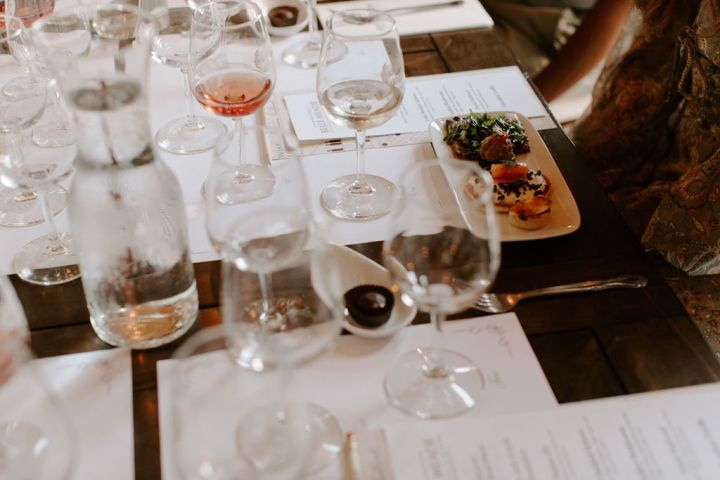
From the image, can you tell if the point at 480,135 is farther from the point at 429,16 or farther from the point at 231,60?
the point at 429,16

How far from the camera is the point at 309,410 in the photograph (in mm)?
836

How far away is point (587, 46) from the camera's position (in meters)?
2.14

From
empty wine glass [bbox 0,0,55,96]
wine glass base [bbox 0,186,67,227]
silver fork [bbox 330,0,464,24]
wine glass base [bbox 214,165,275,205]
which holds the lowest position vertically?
wine glass base [bbox 0,186,67,227]

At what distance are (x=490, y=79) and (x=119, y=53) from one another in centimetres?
83

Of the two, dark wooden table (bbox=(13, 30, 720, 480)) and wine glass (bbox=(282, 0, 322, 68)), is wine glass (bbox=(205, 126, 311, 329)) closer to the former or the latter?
dark wooden table (bbox=(13, 30, 720, 480))

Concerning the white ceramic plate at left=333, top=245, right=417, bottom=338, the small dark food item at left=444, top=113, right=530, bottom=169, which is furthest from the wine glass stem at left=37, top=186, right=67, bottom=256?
the small dark food item at left=444, top=113, right=530, bottom=169

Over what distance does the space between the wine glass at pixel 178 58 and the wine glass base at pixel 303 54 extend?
232 millimetres

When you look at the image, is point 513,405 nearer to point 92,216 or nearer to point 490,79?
point 92,216

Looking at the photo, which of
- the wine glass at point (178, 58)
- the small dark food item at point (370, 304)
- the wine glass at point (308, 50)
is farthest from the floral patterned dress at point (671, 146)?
the wine glass at point (178, 58)

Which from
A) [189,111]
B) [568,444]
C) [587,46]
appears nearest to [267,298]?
[568,444]

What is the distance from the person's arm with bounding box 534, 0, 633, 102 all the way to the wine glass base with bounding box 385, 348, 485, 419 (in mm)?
1457

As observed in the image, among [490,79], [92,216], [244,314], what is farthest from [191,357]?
[490,79]

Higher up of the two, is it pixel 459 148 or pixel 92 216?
pixel 92 216

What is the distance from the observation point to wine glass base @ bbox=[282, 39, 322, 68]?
152 cm
